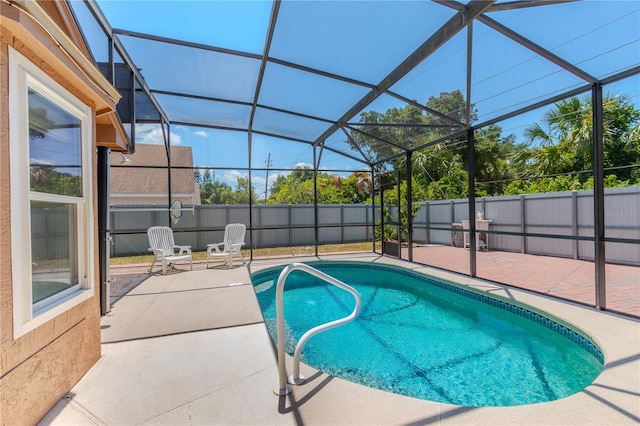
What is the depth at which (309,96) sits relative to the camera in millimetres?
6031

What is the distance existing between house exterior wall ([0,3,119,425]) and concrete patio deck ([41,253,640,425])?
17 cm

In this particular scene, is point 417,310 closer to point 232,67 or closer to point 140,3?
point 232,67

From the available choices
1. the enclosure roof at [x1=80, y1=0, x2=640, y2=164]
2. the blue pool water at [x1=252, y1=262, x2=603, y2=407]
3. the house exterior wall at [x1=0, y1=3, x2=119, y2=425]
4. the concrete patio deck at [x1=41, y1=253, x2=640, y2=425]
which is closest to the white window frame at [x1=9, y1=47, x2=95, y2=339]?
the house exterior wall at [x1=0, y1=3, x2=119, y2=425]

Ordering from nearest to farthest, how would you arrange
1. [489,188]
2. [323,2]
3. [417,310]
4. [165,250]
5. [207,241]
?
[323,2]
[417,310]
[165,250]
[207,241]
[489,188]

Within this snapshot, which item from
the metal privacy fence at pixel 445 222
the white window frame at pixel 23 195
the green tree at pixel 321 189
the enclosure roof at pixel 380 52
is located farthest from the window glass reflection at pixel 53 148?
the green tree at pixel 321 189

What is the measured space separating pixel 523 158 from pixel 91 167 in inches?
542

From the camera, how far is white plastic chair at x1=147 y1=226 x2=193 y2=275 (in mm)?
6555

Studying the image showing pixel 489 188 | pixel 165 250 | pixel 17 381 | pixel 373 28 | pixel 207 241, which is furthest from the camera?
pixel 489 188

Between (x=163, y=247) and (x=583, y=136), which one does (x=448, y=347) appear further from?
(x=583, y=136)

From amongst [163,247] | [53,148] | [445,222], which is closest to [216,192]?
[163,247]

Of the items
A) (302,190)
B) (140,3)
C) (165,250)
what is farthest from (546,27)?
(302,190)

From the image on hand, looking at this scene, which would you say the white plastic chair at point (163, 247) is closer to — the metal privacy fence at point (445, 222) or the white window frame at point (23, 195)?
the metal privacy fence at point (445, 222)

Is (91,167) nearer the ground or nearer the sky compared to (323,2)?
nearer the ground

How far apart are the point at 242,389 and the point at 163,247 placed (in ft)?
18.8
